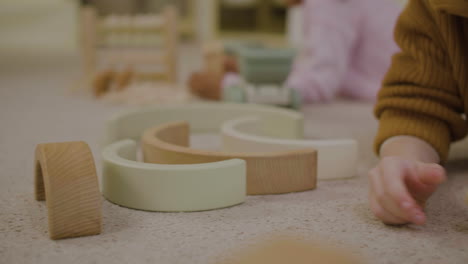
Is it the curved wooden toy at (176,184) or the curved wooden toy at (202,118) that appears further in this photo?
the curved wooden toy at (202,118)

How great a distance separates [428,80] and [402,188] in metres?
0.25

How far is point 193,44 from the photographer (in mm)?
3578

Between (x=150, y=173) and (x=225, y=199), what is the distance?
0.29ft

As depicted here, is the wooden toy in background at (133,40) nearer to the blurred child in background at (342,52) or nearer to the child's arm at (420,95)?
the blurred child in background at (342,52)

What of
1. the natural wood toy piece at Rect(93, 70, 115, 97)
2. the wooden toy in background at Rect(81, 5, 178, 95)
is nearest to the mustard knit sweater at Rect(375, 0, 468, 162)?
the natural wood toy piece at Rect(93, 70, 115, 97)

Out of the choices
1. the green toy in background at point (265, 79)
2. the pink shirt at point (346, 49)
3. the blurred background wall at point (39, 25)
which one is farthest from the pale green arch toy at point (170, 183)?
the blurred background wall at point (39, 25)

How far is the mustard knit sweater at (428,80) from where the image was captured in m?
0.67

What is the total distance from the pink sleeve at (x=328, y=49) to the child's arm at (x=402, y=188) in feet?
2.61

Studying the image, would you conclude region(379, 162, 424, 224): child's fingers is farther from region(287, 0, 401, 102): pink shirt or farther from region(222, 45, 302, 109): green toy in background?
region(287, 0, 401, 102): pink shirt

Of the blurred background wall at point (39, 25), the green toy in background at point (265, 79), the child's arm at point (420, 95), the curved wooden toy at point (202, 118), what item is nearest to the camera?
the child's arm at point (420, 95)

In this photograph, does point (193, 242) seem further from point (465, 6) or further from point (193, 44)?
point (193, 44)

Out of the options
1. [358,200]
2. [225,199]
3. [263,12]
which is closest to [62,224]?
[225,199]

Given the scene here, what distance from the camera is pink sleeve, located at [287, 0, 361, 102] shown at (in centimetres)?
134

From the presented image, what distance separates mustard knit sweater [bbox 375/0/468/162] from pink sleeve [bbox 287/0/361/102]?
0.60 m
